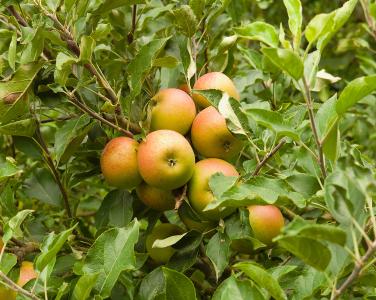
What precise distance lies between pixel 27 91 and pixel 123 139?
0.82 feet

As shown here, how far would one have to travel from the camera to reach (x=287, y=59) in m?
0.92

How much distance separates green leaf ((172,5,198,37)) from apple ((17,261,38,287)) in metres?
0.67

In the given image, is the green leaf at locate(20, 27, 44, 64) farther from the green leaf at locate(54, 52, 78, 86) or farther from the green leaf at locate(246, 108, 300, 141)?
the green leaf at locate(246, 108, 300, 141)

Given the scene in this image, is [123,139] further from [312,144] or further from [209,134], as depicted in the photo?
[312,144]

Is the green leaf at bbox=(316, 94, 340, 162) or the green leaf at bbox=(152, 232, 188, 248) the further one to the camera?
the green leaf at bbox=(152, 232, 188, 248)

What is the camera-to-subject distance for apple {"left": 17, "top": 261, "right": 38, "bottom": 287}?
49.5 inches

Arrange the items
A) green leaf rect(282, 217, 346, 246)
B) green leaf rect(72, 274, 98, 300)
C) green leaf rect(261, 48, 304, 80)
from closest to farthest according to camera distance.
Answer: green leaf rect(282, 217, 346, 246)
green leaf rect(261, 48, 304, 80)
green leaf rect(72, 274, 98, 300)

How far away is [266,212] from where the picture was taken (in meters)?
1.32

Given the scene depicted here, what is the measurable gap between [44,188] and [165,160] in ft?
1.73

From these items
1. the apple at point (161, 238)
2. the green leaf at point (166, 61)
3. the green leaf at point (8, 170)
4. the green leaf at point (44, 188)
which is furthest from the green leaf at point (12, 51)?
the apple at point (161, 238)

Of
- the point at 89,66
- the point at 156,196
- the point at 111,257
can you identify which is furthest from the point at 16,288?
the point at 89,66

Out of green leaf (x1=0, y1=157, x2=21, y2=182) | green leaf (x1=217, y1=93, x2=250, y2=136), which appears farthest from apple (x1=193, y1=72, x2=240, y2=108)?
green leaf (x1=0, y1=157, x2=21, y2=182)

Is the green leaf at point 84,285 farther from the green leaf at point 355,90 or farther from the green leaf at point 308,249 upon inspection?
the green leaf at point 355,90

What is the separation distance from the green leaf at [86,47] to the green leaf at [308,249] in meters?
0.64
